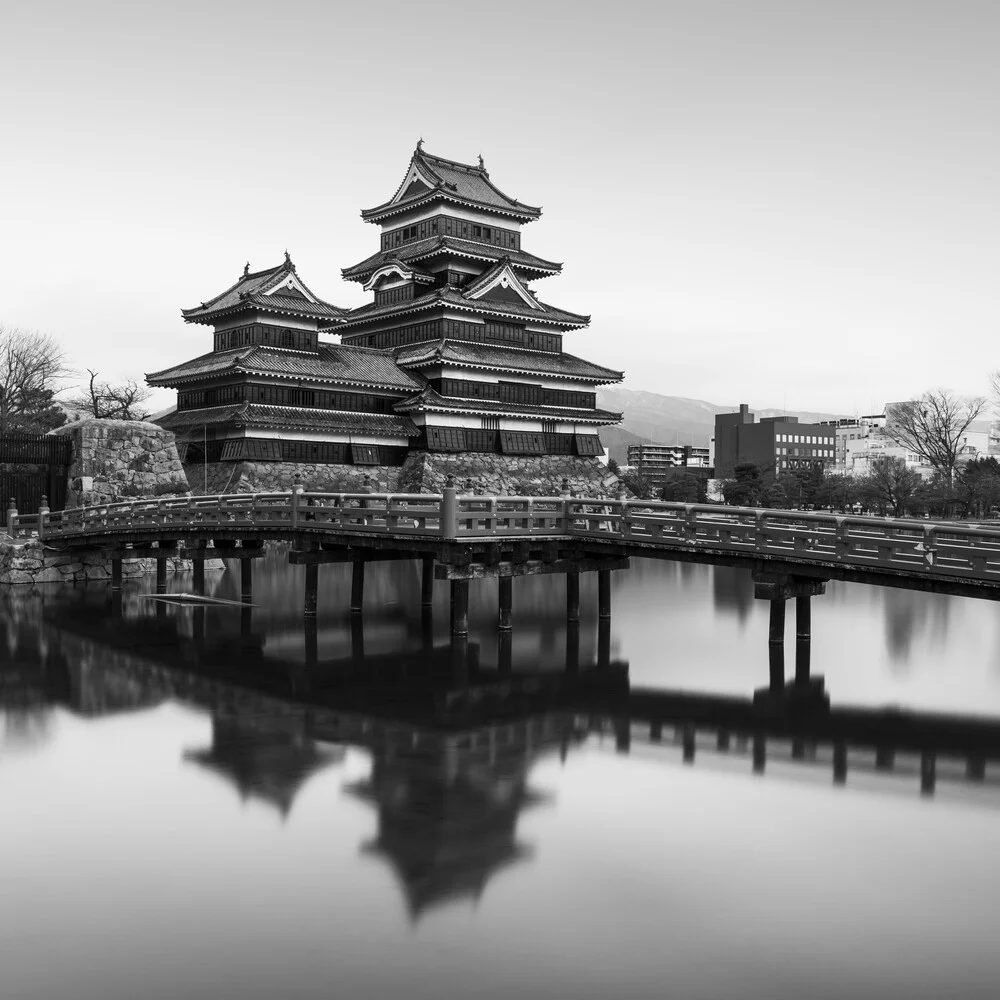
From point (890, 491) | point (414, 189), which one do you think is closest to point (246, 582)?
point (414, 189)

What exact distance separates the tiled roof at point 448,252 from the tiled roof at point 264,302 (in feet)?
24.0

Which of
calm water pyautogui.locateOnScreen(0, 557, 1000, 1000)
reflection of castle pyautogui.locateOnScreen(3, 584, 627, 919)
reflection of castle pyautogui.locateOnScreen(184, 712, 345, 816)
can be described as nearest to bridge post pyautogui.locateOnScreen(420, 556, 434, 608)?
reflection of castle pyautogui.locateOnScreen(3, 584, 627, 919)

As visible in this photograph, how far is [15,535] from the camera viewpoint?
3478cm

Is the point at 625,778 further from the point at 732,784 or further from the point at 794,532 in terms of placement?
the point at 794,532

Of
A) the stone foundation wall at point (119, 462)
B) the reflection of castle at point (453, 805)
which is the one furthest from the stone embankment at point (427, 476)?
the reflection of castle at point (453, 805)

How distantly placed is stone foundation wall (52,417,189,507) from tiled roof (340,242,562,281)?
23.8 meters

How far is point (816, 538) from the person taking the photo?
18.9m

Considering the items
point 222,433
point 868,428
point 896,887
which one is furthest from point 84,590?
point 868,428

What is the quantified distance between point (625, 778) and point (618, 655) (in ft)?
30.9

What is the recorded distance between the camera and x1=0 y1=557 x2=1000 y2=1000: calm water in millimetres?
8094

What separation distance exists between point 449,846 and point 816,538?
438 inches

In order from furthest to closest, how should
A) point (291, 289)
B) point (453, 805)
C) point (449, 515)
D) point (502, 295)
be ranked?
point (502, 295)
point (291, 289)
point (449, 515)
point (453, 805)

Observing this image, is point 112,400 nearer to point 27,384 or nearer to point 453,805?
point 27,384

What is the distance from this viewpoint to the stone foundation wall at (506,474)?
184 feet
